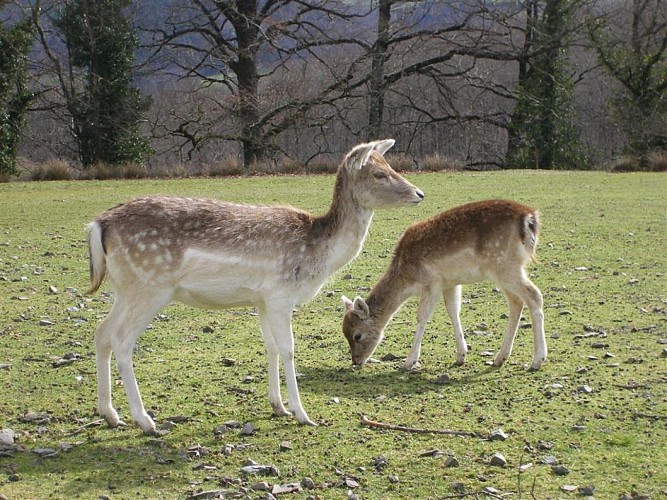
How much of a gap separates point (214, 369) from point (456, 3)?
37629 millimetres

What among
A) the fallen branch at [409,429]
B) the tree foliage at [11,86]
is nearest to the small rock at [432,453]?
the fallen branch at [409,429]

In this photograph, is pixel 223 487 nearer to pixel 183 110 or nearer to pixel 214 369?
pixel 214 369

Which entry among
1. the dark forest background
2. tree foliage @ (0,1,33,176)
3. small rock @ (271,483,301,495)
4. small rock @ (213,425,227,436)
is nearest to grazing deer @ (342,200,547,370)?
small rock @ (213,425,227,436)

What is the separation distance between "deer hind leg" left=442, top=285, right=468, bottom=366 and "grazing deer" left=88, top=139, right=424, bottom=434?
6.19 feet

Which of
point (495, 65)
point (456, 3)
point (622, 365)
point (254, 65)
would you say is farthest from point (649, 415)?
point (495, 65)

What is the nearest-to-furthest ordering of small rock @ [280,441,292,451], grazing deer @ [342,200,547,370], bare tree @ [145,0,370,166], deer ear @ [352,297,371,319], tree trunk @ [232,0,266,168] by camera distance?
small rock @ [280,441,292,451], grazing deer @ [342,200,547,370], deer ear @ [352,297,371,319], tree trunk @ [232,0,266,168], bare tree @ [145,0,370,166]

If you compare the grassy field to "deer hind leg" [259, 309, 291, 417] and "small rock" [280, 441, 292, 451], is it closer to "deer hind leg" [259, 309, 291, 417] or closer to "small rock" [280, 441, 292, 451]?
"small rock" [280, 441, 292, 451]

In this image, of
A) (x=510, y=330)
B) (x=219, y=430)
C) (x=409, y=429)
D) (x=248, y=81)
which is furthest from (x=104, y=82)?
(x=409, y=429)

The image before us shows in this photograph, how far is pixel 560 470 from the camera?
5793 mm

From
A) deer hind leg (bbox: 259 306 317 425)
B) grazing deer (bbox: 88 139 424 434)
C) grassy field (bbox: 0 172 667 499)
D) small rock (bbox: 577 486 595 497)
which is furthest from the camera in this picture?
deer hind leg (bbox: 259 306 317 425)

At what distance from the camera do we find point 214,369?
8.40 meters

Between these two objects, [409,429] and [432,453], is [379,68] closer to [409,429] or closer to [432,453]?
[409,429]

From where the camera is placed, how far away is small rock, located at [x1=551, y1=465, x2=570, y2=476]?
18.9 ft

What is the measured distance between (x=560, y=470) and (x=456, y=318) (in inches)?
131
